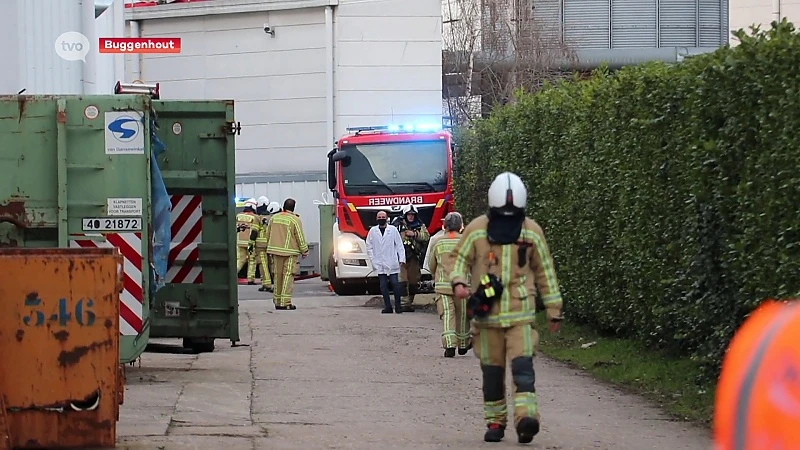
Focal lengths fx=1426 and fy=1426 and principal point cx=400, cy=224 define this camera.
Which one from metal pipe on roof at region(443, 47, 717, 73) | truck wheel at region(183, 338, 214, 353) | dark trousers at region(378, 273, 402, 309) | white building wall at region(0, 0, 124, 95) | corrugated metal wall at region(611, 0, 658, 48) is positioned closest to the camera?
truck wheel at region(183, 338, 214, 353)

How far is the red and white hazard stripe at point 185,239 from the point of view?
44.6 feet

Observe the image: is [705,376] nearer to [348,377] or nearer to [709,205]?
[709,205]

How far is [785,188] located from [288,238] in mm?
13656

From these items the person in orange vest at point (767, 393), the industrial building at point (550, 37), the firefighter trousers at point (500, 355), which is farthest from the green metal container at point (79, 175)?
the industrial building at point (550, 37)

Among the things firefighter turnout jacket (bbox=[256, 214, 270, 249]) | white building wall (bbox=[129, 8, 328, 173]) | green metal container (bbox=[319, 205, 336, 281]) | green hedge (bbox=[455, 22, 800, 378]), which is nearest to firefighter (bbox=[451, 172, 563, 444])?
green hedge (bbox=[455, 22, 800, 378])

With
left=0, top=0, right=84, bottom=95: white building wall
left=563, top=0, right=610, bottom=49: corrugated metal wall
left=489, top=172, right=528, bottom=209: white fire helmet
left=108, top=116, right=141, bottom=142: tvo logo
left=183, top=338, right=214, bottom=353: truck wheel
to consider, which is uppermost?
left=563, top=0, right=610, bottom=49: corrugated metal wall

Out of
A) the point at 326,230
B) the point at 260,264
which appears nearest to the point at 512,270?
the point at 326,230

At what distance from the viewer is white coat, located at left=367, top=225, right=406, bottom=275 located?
22.1 meters

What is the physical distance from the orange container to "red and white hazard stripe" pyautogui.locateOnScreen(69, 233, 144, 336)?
321cm

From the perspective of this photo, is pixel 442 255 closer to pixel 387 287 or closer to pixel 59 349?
pixel 387 287

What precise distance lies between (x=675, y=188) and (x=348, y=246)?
46.3ft

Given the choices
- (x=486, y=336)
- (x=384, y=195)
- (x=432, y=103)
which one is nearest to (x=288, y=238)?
(x=384, y=195)

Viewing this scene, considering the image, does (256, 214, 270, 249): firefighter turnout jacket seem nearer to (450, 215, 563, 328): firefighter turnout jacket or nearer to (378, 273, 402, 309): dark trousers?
(378, 273, 402, 309): dark trousers

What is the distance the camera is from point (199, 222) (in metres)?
13.7
